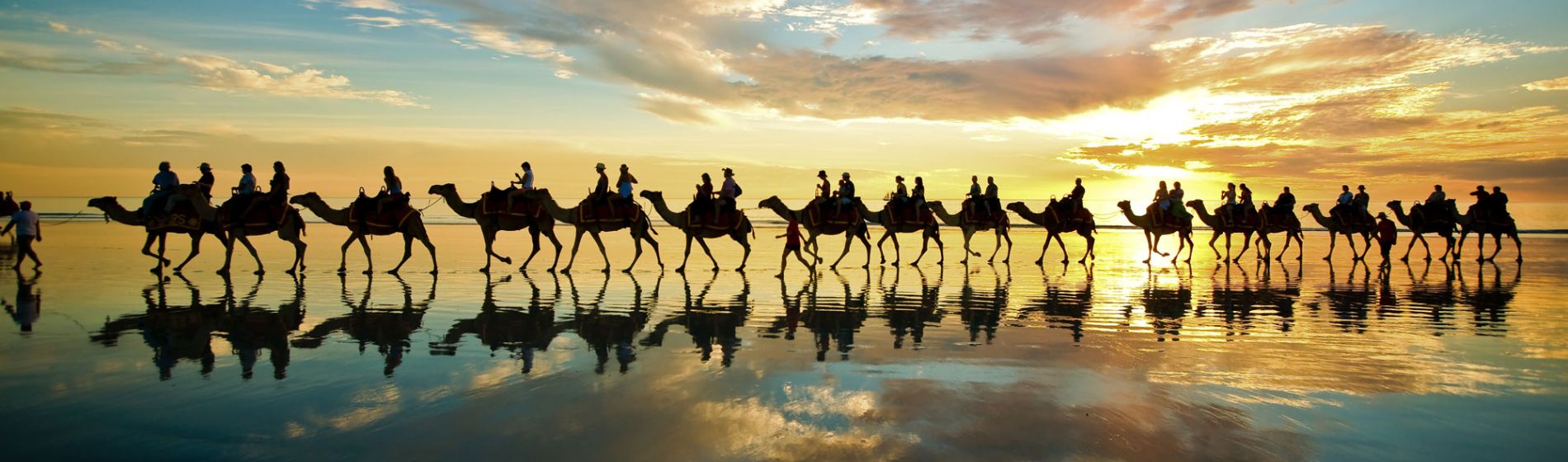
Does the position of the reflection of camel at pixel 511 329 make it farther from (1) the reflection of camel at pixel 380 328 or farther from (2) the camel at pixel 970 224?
(2) the camel at pixel 970 224

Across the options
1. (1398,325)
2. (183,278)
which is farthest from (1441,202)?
(183,278)

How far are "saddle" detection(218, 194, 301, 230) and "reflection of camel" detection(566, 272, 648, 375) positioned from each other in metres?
8.45

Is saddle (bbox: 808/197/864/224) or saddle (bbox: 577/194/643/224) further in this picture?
saddle (bbox: 808/197/864/224)

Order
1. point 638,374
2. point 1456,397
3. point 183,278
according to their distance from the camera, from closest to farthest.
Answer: point 1456,397
point 638,374
point 183,278

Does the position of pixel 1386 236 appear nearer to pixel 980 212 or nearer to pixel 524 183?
pixel 980 212

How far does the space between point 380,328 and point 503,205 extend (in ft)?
35.0

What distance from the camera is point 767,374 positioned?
7172 mm

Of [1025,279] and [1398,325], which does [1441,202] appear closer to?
[1025,279]

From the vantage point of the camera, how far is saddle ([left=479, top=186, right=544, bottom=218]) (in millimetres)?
19812

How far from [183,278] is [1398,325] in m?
19.2

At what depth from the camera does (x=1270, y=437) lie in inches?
209

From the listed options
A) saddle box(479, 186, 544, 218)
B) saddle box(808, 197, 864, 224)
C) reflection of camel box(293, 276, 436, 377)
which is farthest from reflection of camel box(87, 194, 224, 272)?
saddle box(808, 197, 864, 224)

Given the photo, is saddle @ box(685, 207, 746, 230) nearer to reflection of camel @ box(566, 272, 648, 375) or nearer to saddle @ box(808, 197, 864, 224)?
saddle @ box(808, 197, 864, 224)

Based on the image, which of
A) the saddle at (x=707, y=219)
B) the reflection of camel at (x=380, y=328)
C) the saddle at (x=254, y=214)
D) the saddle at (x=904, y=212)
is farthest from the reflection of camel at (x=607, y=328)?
the saddle at (x=904, y=212)
